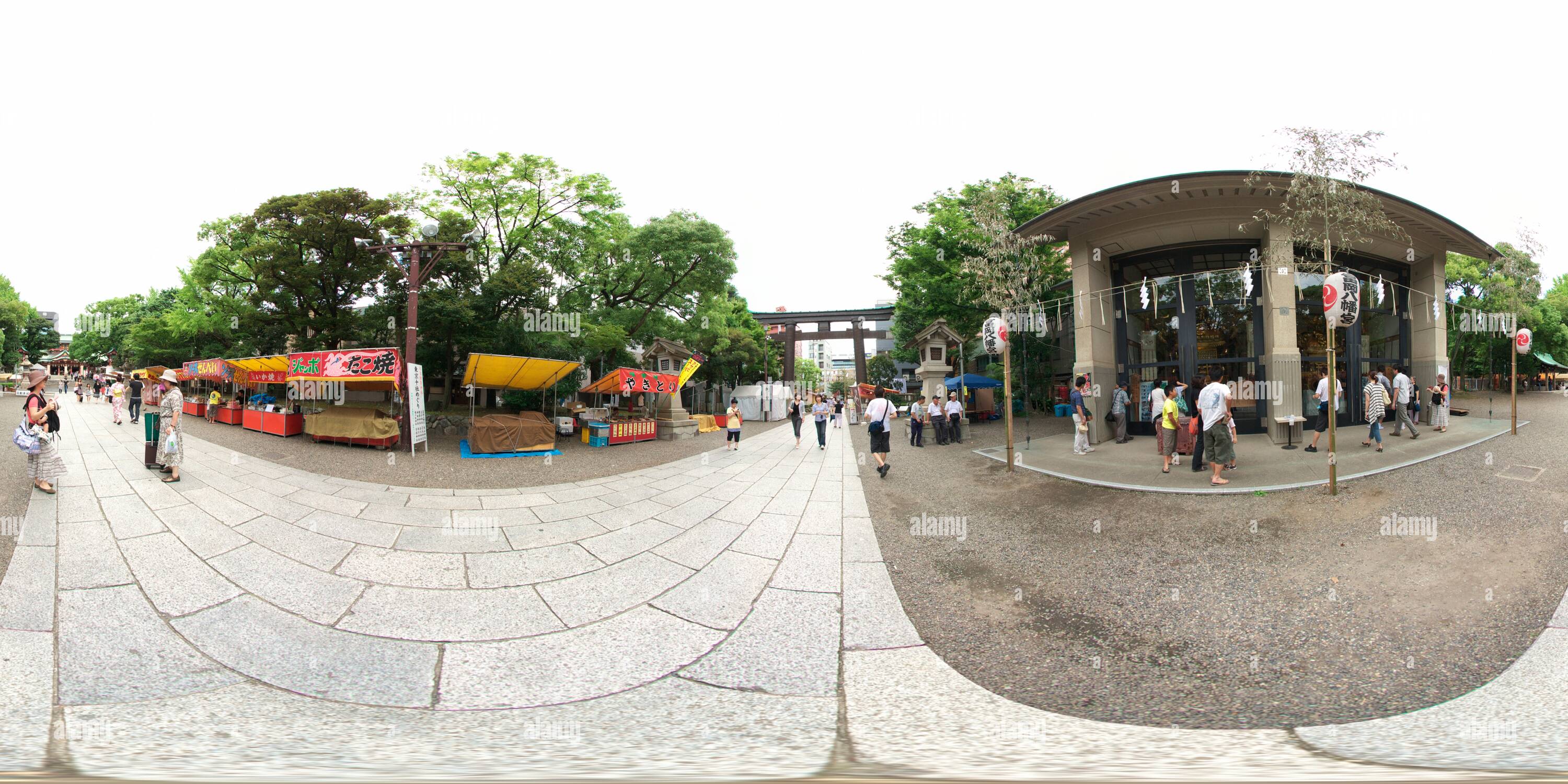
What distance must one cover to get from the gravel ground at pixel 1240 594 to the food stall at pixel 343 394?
1041cm

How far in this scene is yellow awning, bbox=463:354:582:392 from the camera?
13.0 meters

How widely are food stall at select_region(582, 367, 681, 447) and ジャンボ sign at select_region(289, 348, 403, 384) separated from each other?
443cm

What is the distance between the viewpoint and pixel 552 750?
239 centimetres

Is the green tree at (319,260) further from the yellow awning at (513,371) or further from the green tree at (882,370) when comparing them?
the green tree at (882,370)

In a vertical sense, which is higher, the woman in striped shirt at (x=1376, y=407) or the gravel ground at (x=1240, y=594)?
the woman in striped shirt at (x=1376, y=407)

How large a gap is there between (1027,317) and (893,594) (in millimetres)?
12771

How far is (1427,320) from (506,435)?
63.4 feet

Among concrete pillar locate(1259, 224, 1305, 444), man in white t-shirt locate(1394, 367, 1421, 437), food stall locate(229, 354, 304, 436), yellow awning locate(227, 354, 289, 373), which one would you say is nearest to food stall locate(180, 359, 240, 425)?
food stall locate(229, 354, 304, 436)

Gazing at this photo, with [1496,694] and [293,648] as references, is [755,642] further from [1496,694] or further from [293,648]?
[1496,694]

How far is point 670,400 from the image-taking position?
720 inches

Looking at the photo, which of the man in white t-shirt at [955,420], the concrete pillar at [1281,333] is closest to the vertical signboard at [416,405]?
the man in white t-shirt at [955,420]

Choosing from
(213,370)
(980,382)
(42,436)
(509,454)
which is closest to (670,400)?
(509,454)

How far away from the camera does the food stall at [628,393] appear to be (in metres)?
14.0

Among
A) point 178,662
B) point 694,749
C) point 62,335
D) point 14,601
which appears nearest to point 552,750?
point 694,749
